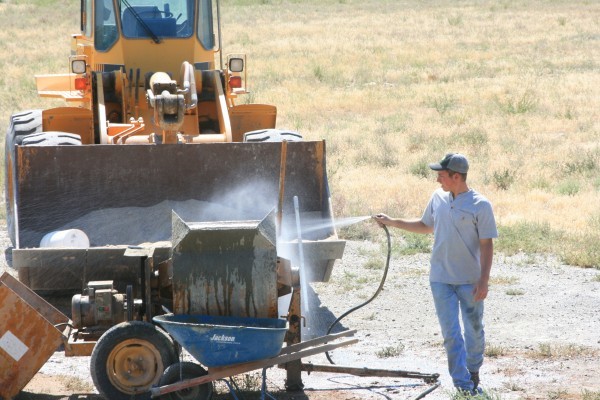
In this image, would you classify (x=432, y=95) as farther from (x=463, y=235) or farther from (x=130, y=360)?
(x=130, y=360)

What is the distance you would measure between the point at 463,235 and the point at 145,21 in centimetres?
492

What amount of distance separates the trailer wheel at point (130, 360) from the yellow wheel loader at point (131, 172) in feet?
2.40

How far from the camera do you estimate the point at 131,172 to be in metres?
7.98

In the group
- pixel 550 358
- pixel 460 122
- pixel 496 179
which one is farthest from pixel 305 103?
pixel 550 358

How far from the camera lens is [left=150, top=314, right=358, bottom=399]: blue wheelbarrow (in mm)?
5680

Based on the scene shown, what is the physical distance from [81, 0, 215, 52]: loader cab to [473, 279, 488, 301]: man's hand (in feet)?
16.3

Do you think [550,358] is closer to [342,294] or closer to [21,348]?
[342,294]

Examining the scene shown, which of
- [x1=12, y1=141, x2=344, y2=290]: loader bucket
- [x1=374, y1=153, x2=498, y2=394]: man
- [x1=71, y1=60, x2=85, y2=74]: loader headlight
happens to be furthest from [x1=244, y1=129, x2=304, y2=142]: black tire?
[x1=374, y1=153, x2=498, y2=394]: man

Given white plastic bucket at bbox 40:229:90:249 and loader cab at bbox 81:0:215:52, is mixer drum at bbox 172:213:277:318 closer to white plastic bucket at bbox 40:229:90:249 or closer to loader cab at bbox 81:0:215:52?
white plastic bucket at bbox 40:229:90:249

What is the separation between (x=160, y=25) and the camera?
10.1 meters

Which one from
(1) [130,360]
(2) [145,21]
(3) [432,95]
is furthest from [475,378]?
(3) [432,95]

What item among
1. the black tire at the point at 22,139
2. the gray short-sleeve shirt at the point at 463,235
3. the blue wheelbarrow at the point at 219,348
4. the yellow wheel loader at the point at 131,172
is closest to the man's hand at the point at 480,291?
the gray short-sleeve shirt at the point at 463,235

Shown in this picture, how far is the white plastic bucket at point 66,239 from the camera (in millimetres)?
7289

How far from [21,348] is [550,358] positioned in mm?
3723
